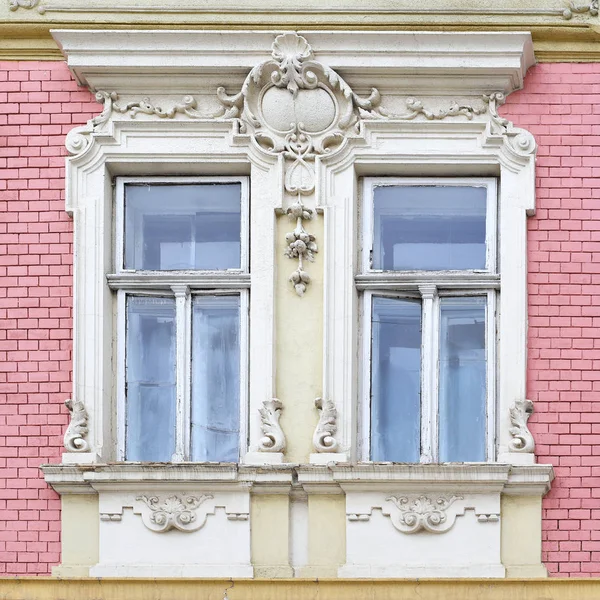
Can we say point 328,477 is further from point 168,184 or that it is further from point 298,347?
point 168,184

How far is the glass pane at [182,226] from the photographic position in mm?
17516

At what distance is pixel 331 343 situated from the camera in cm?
1702

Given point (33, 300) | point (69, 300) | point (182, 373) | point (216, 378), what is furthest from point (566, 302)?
point (33, 300)

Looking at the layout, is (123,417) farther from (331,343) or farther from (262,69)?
(262,69)

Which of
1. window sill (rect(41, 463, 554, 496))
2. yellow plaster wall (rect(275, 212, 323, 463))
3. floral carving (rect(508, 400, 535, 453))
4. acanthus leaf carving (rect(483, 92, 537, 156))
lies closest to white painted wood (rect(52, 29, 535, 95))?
acanthus leaf carving (rect(483, 92, 537, 156))

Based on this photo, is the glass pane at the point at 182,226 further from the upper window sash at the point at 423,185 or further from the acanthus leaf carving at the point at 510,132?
the acanthus leaf carving at the point at 510,132

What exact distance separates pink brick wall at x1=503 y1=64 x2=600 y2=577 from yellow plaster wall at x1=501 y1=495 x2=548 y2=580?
2.9 inches

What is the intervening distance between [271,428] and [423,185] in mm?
2084

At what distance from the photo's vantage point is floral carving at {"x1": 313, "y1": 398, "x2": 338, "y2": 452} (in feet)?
55.1

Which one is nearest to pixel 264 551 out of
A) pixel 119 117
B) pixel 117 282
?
pixel 117 282

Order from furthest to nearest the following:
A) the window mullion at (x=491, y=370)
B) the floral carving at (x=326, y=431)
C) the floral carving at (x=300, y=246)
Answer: the floral carving at (x=300, y=246), the window mullion at (x=491, y=370), the floral carving at (x=326, y=431)

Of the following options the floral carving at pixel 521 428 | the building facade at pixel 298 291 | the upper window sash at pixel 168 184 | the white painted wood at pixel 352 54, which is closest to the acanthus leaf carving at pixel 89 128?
the building facade at pixel 298 291

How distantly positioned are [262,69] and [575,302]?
106 inches

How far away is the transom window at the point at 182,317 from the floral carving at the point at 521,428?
6.01 ft
